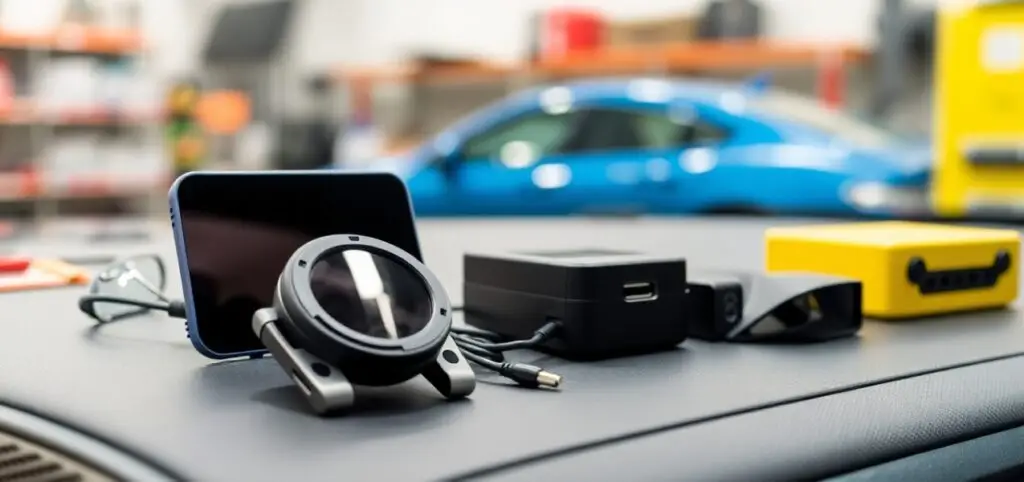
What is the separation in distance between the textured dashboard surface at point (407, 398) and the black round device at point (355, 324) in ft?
0.05

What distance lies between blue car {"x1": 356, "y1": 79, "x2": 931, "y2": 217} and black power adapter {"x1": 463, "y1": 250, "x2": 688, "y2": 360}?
228cm

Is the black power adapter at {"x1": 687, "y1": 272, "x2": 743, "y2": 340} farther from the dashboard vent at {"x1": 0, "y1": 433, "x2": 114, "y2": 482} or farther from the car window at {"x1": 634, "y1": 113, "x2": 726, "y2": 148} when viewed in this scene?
the car window at {"x1": 634, "y1": 113, "x2": 726, "y2": 148}

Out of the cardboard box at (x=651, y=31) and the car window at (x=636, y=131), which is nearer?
the car window at (x=636, y=131)

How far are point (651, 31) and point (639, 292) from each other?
17.3 ft

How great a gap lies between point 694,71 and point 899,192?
2601mm

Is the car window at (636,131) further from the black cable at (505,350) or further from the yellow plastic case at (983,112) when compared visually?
the black cable at (505,350)

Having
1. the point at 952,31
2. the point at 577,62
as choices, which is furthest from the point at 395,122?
the point at 952,31

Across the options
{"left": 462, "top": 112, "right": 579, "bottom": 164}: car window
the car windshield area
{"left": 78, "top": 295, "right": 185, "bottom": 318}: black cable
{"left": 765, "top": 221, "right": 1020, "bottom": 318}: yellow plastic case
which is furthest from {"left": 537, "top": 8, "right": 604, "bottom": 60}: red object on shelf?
{"left": 78, "top": 295, "right": 185, "bottom": 318}: black cable

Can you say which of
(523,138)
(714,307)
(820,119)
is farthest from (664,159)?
(714,307)

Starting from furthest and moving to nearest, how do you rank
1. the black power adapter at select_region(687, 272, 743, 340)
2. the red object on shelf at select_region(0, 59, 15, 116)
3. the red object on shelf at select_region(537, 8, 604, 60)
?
the red object on shelf at select_region(537, 8, 604, 60) < the red object on shelf at select_region(0, 59, 15, 116) < the black power adapter at select_region(687, 272, 743, 340)

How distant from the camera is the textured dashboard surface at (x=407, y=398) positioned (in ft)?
1.42

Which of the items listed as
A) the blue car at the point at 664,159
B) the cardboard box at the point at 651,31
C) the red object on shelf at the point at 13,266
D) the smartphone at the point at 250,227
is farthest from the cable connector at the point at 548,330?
the cardboard box at the point at 651,31

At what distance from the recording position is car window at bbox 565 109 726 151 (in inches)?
137

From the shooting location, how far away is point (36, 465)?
1.50 ft
